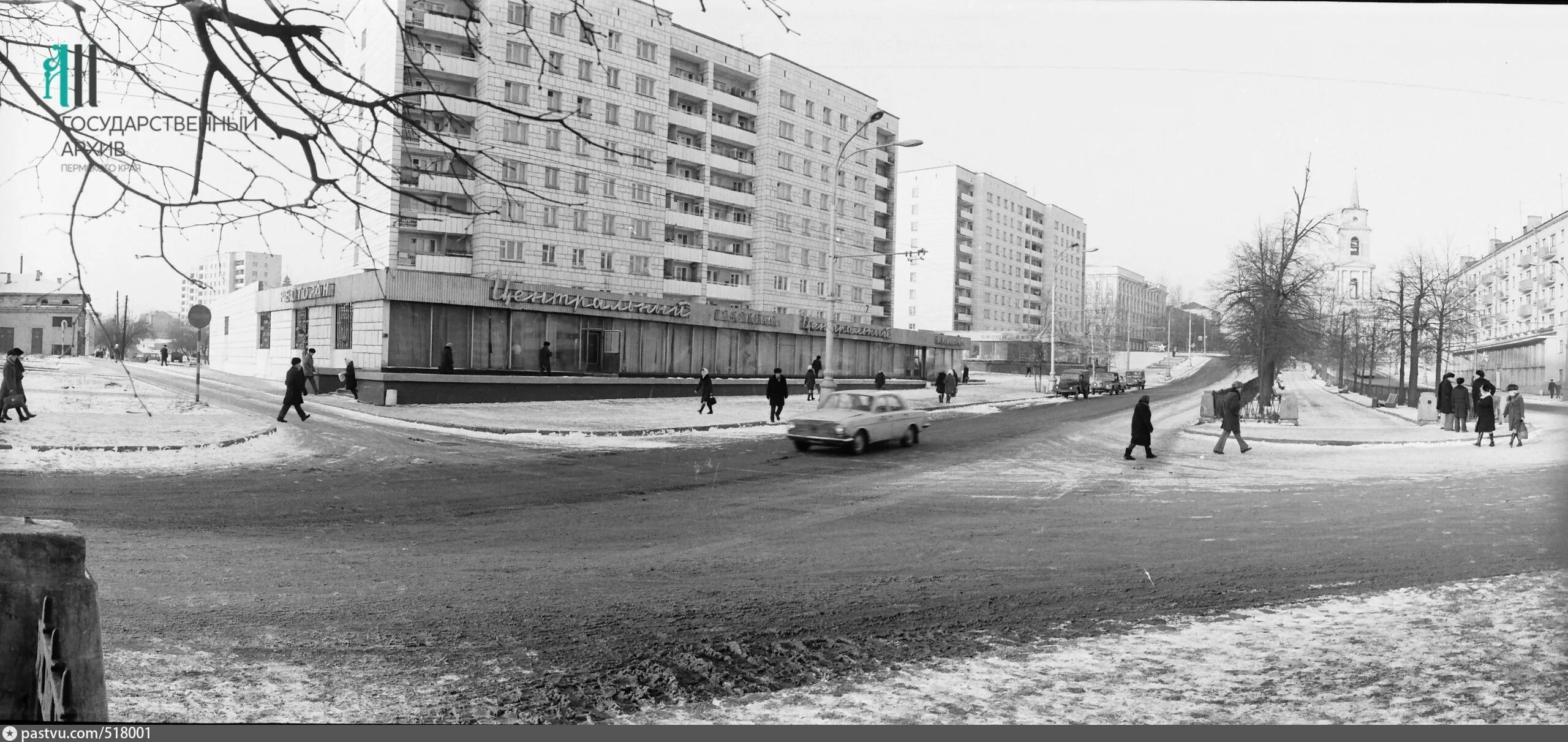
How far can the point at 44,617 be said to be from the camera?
2967 mm

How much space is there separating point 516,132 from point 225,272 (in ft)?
5.35

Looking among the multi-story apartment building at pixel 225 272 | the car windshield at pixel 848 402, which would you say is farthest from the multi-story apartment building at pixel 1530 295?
the car windshield at pixel 848 402

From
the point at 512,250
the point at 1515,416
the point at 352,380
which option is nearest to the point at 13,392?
the point at 512,250

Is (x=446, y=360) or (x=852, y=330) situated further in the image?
(x=446, y=360)

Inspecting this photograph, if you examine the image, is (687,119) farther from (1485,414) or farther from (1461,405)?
(1461,405)

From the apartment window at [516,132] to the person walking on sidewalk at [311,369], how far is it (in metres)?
23.4

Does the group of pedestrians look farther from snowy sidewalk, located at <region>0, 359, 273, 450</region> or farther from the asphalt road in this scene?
snowy sidewalk, located at <region>0, 359, 273, 450</region>

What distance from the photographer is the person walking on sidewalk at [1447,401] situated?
23156 mm

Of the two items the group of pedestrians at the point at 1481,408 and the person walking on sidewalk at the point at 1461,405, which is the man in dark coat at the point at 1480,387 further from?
the person walking on sidewalk at the point at 1461,405

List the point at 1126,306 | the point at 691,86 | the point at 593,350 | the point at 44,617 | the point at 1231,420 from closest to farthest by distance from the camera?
1. the point at 44,617
2. the point at 691,86
3. the point at 1126,306
4. the point at 1231,420
5. the point at 593,350

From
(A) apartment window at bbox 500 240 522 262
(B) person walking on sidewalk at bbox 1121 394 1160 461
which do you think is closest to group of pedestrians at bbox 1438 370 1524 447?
(B) person walking on sidewalk at bbox 1121 394 1160 461

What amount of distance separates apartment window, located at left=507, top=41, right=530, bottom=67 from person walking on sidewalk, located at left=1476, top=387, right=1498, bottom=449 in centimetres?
2119

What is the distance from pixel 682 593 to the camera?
6.12 m
